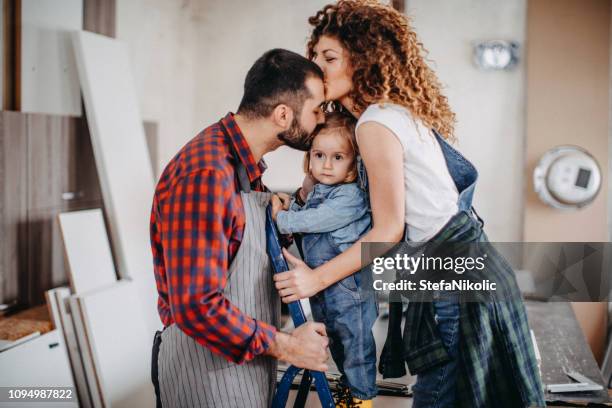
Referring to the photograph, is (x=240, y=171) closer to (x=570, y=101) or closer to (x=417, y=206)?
(x=417, y=206)

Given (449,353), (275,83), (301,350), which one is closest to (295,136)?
(275,83)

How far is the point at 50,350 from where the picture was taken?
2562mm

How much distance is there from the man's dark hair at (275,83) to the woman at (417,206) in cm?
→ 13

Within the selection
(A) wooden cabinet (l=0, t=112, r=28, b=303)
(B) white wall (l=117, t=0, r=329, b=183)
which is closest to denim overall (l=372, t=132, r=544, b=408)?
(A) wooden cabinet (l=0, t=112, r=28, b=303)

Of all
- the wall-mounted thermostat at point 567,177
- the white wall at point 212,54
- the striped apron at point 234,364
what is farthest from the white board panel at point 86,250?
the wall-mounted thermostat at point 567,177

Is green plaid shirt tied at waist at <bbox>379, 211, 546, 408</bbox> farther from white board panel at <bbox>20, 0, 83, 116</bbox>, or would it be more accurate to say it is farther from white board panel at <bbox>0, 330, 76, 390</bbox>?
white board panel at <bbox>20, 0, 83, 116</bbox>

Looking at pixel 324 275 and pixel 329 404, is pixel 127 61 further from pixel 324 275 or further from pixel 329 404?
pixel 329 404

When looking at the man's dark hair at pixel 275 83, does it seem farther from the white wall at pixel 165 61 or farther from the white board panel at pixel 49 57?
the white wall at pixel 165 61

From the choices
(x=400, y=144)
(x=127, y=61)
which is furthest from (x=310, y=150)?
(x=127, y=61)

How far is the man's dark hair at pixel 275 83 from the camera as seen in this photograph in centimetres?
154

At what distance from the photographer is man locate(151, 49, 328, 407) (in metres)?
1.35

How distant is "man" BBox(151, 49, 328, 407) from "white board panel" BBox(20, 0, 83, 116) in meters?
1.72

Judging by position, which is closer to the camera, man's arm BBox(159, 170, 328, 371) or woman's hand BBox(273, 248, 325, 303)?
man's arm BBox(159, 170, 328, 371)

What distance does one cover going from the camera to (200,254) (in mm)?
1339
